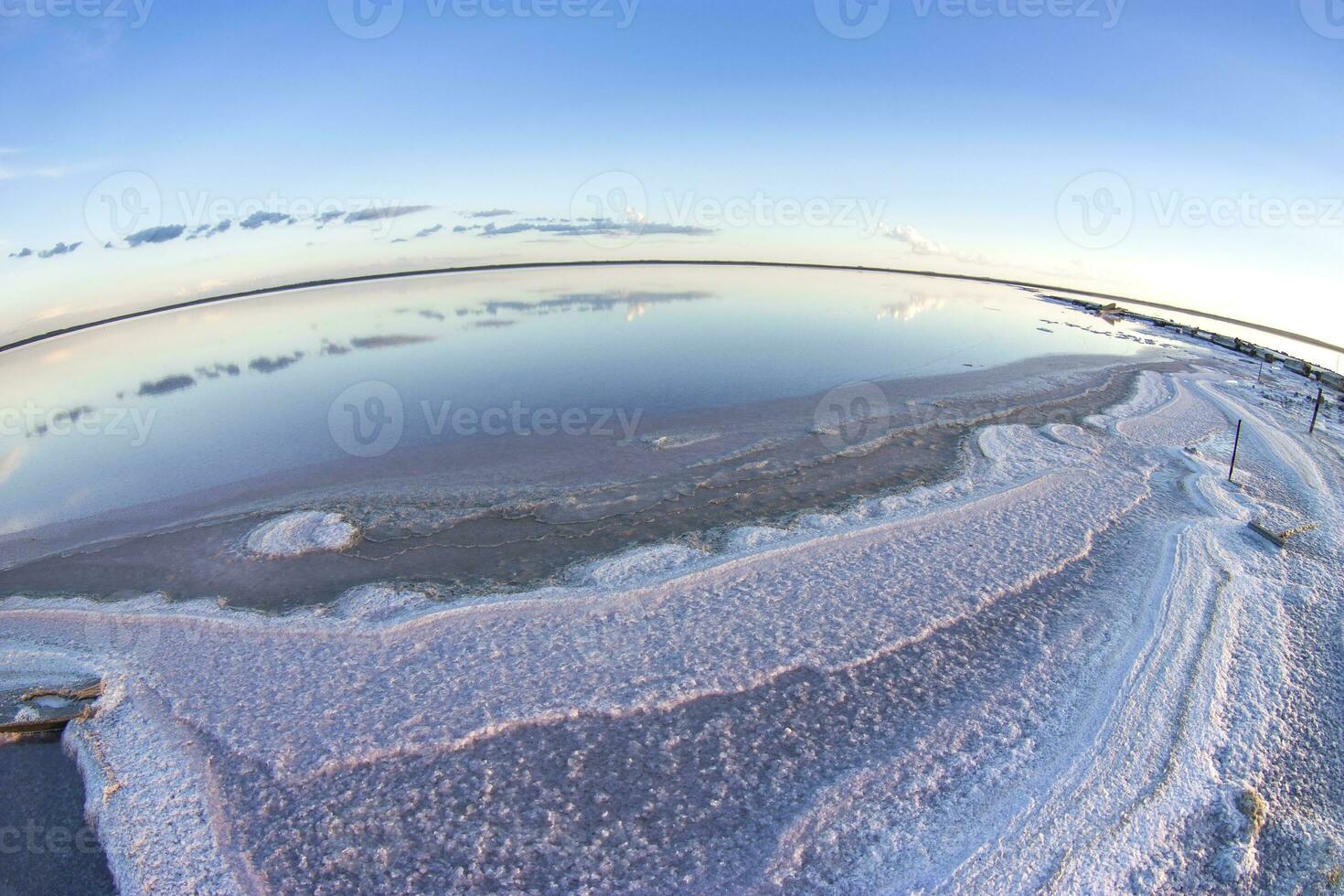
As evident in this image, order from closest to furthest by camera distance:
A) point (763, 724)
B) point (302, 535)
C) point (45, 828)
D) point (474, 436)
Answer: point (45, 828)
point (763, 724)
point (302, 535)
point (474, 436)

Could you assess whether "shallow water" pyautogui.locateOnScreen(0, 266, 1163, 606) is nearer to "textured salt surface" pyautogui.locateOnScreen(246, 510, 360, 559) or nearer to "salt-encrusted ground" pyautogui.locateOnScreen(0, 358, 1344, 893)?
"textured salt surface" pyautogui.locateOnScreen(246, 510, 360, 559)

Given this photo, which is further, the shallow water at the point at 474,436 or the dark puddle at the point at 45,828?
the shallow water at the point at 474,436

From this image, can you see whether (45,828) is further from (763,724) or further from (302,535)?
(763,724)

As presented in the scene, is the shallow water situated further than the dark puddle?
Yes

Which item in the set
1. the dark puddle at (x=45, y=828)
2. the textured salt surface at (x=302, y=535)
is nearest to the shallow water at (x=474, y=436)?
the textured salt surface at (x=302, y=535)

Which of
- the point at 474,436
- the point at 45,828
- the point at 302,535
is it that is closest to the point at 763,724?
the point at 45,828

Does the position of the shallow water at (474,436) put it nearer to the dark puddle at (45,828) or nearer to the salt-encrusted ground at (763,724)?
the salt-encrusted ground at (763,724)

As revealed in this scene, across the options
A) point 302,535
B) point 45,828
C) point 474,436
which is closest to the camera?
point 45,828

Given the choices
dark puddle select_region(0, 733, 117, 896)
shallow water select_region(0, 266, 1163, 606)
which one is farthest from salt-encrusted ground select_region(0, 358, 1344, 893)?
shallow water select_region(0, 266, 1163, 606)
